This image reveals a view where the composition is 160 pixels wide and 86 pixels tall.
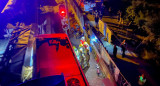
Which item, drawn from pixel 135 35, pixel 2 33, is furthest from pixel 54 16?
pixel 135 35

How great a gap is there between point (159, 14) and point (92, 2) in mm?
11607

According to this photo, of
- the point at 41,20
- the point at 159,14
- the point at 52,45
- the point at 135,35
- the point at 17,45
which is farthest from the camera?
the point at 41,20

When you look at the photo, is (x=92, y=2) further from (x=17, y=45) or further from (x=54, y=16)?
(x=17, y=45)

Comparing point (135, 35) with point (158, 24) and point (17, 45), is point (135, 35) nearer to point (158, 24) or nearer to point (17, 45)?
point (158, 24)

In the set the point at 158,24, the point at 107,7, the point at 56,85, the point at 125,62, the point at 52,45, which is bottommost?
the point at 125,62

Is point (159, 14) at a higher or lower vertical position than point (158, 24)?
higher

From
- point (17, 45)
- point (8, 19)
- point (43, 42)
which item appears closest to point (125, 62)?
point (43, 42)

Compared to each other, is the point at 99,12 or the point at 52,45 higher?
the point at 99,12

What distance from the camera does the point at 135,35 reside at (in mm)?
13906

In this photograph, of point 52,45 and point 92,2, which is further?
point 92,2

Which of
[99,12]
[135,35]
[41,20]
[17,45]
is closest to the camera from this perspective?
[135,35]

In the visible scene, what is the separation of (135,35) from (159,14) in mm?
4367

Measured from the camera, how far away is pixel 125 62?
392 inches

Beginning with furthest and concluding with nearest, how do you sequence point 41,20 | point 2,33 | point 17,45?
1. point 41,20
2. point 2,33
3. point 17,45
